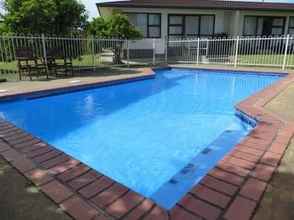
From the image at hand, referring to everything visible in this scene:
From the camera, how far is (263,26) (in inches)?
734

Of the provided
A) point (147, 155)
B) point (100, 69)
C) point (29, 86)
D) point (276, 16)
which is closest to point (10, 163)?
point (147, 155)

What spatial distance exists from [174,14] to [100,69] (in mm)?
7848

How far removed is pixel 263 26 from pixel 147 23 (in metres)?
9.37

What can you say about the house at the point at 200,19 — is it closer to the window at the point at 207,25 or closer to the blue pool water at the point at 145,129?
the window at the point at 207,25

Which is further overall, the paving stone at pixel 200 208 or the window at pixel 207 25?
the window at pixel 207 25

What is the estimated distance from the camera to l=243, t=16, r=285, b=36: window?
18.3m

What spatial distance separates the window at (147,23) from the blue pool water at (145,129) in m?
8.63

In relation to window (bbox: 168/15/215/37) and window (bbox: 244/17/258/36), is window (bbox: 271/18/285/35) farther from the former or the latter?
window (bbox: 168/15/215/37)

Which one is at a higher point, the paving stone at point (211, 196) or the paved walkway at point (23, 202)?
the paving stone at point (211, 196)

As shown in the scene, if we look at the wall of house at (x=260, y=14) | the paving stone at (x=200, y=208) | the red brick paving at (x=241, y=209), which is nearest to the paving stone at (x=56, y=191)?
the paving stone at (x=200, y=208)

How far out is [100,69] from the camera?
1166 cm

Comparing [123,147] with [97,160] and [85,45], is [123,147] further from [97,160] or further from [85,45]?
[85,45]

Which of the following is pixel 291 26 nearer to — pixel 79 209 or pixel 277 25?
pixel 277 25

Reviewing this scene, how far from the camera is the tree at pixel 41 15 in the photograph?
8484mm
